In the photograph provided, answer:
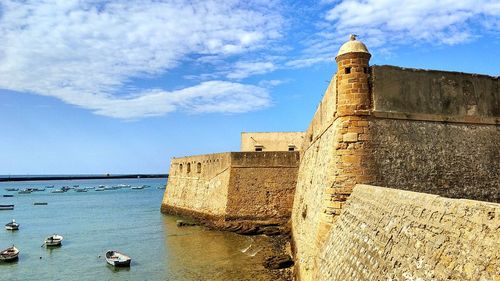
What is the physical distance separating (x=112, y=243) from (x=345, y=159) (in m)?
17.3

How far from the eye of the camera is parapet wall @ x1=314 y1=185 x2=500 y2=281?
417 cm

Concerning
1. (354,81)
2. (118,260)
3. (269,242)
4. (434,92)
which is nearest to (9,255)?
(118,260)

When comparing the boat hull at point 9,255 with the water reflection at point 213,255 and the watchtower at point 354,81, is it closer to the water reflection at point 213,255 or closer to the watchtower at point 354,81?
the water reflection at point 213,255

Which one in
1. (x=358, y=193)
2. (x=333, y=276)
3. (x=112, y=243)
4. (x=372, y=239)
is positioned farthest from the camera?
(x=112, y=243)

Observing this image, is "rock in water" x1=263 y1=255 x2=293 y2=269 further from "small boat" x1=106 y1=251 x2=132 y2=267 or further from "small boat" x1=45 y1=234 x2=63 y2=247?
"small boat" x1=45 y1=234 x2=63 y2=247

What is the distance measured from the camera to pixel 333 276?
25.8 feet

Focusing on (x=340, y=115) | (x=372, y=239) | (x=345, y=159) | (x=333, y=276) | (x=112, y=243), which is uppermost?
(x=340, y=115)

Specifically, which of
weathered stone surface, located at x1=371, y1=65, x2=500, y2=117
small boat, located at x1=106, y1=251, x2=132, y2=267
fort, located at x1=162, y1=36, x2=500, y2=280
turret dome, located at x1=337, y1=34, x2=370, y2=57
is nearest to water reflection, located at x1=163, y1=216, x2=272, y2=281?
small boat, located at x1=106, y1=251, x2=132, y2=267

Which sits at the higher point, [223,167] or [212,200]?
[223,167]

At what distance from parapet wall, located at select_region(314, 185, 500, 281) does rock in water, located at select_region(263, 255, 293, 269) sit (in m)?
7.04

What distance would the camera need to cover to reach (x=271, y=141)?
34938mm

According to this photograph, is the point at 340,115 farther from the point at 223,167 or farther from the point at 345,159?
the point at 223,167

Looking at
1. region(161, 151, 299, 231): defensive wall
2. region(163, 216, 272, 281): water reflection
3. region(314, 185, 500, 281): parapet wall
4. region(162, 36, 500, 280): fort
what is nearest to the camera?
region(314, 185, 500, 281): parapet wall

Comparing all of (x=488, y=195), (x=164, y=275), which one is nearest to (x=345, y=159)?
(x=488, y=195)
